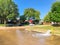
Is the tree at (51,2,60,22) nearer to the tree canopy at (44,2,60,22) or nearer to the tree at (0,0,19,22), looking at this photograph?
the tree canopy at (44,2,60,22)

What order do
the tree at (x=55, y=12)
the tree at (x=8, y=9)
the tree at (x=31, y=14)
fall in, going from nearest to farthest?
the tree at (x=55, y=12)
the tree at (x=8, y=9)
the tree at (x=31, y=14)

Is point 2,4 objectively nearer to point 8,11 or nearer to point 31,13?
point 8,11

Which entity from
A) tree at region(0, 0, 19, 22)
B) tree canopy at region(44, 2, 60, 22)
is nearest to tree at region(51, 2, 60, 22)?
tree canopy at region(44, 2, 60, 22)

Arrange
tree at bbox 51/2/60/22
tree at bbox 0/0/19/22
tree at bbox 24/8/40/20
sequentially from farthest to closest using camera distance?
1. tree at bbox 24/8/40/20
2. tree at bbox 0/0/19/22
3. tree at bbox 51/2/60/22

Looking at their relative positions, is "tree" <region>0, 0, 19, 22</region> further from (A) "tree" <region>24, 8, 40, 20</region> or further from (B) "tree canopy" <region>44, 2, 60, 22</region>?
(A) "tree" <region>24, 8, 40, 20</region>

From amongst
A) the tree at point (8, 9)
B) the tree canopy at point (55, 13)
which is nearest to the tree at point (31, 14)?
the tree at point (8, 9)

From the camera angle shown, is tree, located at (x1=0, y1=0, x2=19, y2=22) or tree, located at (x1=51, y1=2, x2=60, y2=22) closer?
tree, located at (x1=51, y1=2, x2=60, y2=22)

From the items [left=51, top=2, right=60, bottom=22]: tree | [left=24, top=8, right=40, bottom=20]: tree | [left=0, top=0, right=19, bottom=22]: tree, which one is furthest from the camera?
[left=24, top=8, right=40, bottom=20]: tree

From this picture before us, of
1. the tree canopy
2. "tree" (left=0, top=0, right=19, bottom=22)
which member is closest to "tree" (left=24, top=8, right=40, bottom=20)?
"tree" (left=0, top=0, right=19, bottom=22)

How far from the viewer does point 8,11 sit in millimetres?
53688

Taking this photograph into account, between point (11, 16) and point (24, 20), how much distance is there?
20235 millimetres

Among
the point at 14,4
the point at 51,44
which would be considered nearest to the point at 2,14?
the point at 14,4

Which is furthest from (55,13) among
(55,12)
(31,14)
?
(31,14)

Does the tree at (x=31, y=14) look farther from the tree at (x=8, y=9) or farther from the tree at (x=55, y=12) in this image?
the tree at (x=55, y=12)
